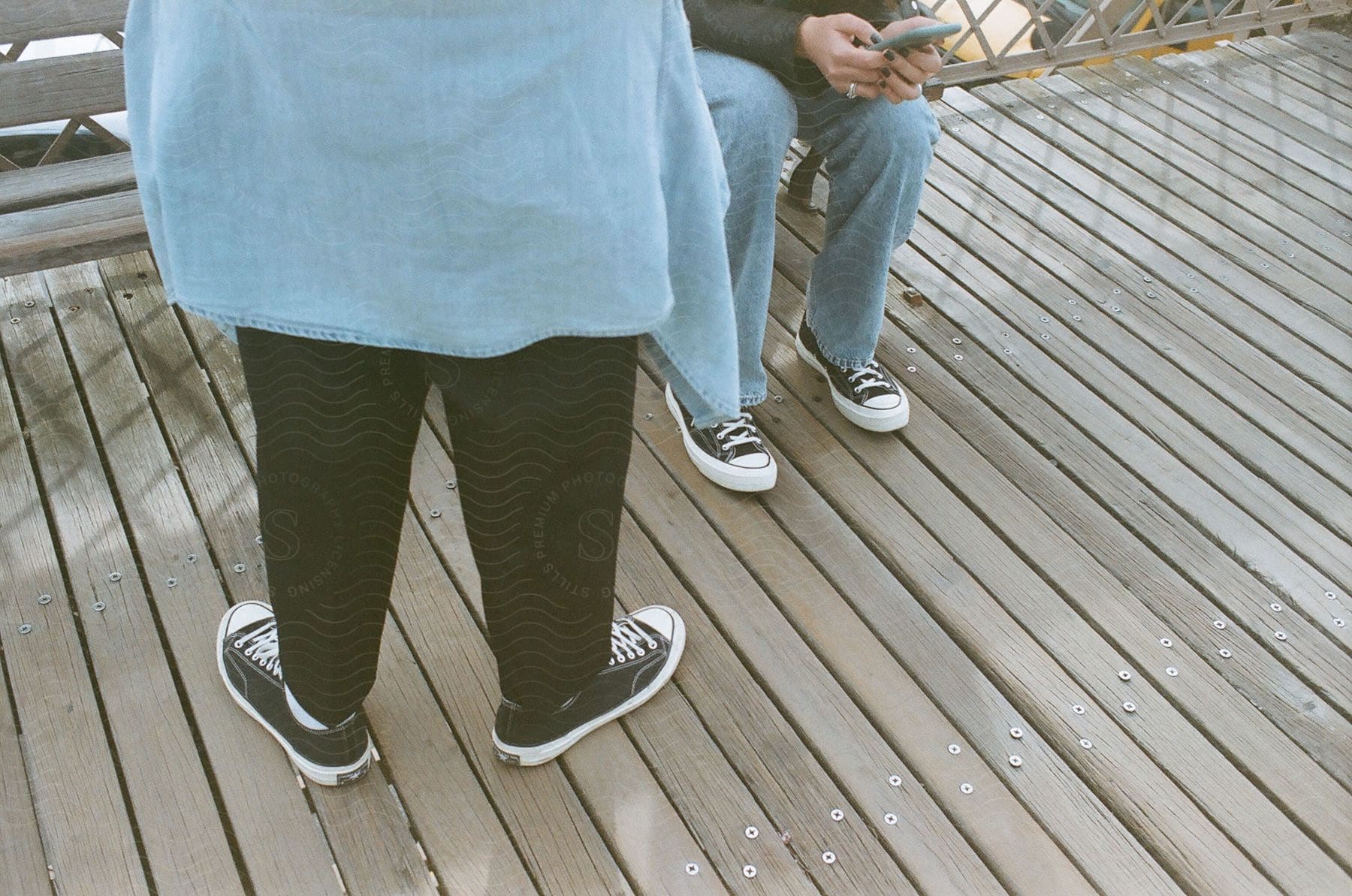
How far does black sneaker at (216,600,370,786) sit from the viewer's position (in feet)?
4.42

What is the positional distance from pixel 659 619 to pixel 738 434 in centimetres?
41

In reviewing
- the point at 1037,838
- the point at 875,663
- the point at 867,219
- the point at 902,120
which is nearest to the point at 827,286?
the point at 867,219

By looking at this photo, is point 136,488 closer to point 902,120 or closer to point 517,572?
point 517,572

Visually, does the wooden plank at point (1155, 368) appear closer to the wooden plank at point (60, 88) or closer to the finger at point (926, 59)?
the finger at point (926, 59)

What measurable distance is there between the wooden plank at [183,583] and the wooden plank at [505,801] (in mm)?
63

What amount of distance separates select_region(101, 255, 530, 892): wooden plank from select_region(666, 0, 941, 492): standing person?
602 millimetres

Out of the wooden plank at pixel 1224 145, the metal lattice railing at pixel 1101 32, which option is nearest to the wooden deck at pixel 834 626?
the wooden plank at pixel 1224 145

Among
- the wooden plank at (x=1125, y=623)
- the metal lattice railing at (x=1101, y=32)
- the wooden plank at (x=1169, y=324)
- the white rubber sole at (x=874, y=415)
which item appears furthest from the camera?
the metal lattice railing at (x=1101, y=32)

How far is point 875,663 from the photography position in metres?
1.60

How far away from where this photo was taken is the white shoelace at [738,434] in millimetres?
1854

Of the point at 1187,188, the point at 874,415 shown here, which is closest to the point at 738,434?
the point at 874,415

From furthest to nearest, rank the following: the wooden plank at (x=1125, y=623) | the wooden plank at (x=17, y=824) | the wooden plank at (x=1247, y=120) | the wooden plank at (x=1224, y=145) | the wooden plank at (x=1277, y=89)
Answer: the wooden plank at (x=1277, y=89)
the wooden plank at (x=1247, y=120)
the wooden plank at (x=1224, y=145)
the wooden plank at (x=1125, y=623)
the wooden plank at (x=17, y=824)

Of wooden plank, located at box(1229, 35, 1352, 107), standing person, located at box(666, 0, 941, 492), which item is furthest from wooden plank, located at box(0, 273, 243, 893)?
wooden plank, located at box(1229, 35, 1352, 107)

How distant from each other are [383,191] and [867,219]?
45.8 inches
